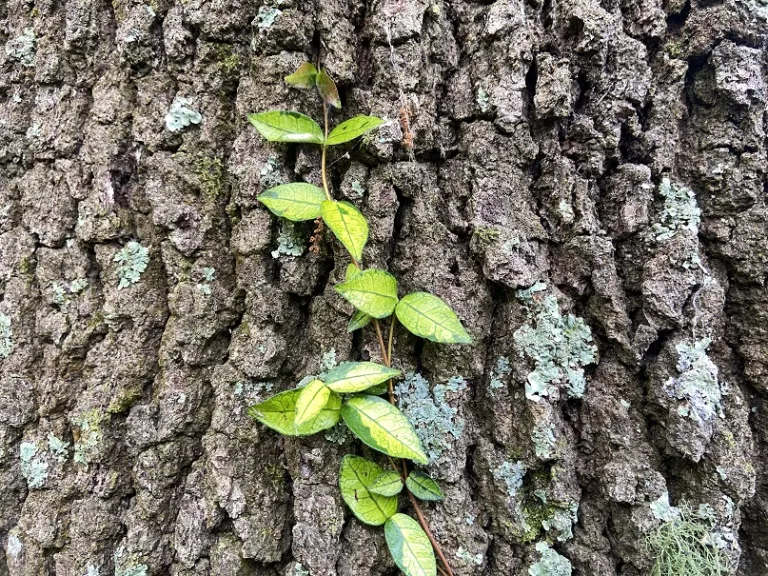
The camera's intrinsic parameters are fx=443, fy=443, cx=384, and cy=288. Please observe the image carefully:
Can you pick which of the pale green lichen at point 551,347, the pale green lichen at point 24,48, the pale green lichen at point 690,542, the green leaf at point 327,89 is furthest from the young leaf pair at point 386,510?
the pale green lichen at point 24,48

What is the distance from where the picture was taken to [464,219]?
106 cm

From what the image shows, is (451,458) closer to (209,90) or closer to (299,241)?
(299,241)

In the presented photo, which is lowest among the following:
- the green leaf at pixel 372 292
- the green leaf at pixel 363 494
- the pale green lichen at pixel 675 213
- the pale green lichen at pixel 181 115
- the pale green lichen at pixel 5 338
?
the green leaf at pixel 363 494

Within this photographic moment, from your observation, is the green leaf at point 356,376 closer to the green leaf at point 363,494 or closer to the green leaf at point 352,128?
the green leaf at point 363,494

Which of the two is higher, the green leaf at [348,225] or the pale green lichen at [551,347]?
the green leaf at [348,225]

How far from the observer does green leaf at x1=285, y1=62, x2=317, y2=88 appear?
1015mm

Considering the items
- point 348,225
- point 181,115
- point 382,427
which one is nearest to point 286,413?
point 382,427

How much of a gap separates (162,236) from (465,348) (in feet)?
2.62

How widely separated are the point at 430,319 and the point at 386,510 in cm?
45

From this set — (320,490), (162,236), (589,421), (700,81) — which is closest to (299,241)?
(162,236)

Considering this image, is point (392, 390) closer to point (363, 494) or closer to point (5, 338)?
point (363, 494)

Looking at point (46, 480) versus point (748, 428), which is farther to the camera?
point (46, 480)

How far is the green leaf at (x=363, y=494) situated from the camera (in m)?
0.99

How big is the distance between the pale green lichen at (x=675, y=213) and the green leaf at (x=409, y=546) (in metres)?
0.87
